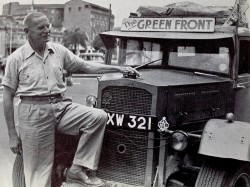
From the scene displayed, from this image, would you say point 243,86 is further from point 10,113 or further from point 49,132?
point 10,113

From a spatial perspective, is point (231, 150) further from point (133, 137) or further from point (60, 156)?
point (60, 156)

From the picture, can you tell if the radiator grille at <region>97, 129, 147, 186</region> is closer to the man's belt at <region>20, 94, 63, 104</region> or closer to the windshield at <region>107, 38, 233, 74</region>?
the man's belt at <region>20, 94, 63, 104</region>

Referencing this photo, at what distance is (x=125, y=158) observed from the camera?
13.8 ft

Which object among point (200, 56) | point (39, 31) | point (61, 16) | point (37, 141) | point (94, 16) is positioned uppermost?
point (61, 16)

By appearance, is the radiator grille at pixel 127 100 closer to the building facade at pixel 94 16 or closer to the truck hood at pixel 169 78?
the truck hood at pixel 169 78

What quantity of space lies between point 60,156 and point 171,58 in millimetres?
1592

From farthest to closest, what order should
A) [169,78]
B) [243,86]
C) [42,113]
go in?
[243,86]
[169,78]
[42,113]

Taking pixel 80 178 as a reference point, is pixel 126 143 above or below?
above

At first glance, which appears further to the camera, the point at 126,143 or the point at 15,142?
the point at 126,143

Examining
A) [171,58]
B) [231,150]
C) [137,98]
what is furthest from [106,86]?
[231,150]

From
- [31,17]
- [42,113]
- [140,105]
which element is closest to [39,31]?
[31,17]

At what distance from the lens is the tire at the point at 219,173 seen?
3.75 m

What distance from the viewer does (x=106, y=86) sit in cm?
415

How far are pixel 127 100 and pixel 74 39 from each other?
51.1 metres
